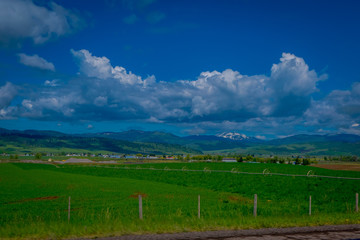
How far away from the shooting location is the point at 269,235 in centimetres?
1639

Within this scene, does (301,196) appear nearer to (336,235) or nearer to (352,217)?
(352,217)

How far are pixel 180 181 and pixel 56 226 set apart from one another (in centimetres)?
5451

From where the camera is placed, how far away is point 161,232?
1672cm

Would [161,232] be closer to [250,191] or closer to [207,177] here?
[250,191]

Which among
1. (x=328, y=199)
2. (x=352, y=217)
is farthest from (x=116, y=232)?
(x=328, y=199)

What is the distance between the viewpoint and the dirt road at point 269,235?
51.3 ft

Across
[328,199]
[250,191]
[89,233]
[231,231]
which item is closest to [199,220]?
[231,231]

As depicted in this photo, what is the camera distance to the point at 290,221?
19266 millimetres

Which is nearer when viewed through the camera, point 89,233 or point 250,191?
point 89,233

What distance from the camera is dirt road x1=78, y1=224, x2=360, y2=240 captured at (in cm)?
1565

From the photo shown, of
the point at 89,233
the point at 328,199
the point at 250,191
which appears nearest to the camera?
the point at 89,233

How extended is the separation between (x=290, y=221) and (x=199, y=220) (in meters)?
5.82

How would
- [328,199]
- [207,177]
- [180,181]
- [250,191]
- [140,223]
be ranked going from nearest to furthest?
[140,223] → [328,199] → [250,191] → [180,181] → [207,177]

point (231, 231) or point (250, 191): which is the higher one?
point (231, 231)
